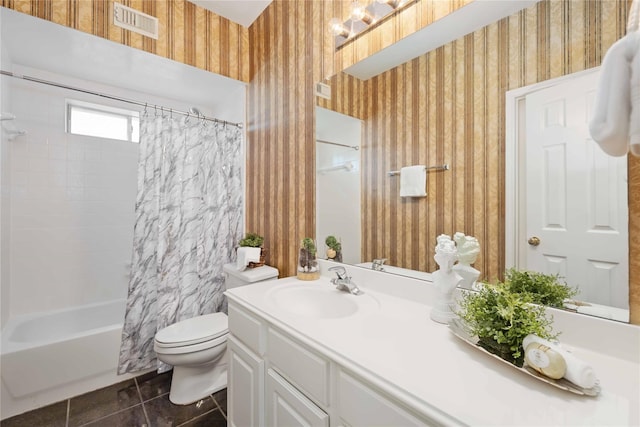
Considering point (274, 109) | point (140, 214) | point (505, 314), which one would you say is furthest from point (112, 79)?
point (505, 314)

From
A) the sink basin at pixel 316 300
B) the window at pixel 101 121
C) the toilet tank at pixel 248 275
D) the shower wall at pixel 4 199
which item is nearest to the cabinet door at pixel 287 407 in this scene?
the sink basin at pixel 316 300

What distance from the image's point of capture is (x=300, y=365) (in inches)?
33.4

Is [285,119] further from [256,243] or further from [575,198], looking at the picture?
[575,198]

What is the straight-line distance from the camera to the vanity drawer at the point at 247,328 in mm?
1046

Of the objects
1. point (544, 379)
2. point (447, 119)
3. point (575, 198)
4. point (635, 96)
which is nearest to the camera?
point (635, 96)

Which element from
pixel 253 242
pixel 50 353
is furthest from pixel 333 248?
pixel 50 353

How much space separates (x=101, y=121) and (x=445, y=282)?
307 cm

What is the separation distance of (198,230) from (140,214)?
0.39 metres

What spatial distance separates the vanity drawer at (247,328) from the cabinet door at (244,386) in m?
0.04

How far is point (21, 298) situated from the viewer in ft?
6.76

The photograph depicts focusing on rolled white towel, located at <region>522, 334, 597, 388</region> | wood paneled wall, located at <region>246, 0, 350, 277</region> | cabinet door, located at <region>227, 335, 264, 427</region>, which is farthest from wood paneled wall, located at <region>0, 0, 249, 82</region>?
rolled white towel, located at <region>522, 334, 597, 388</region>

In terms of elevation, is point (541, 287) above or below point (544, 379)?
above

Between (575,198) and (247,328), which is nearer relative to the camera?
(575,198)

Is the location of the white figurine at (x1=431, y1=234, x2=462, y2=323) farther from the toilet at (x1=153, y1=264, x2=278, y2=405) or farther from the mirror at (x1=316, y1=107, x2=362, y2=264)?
the toilet at (x1=153, y1=264, x2=278, y2=405)
